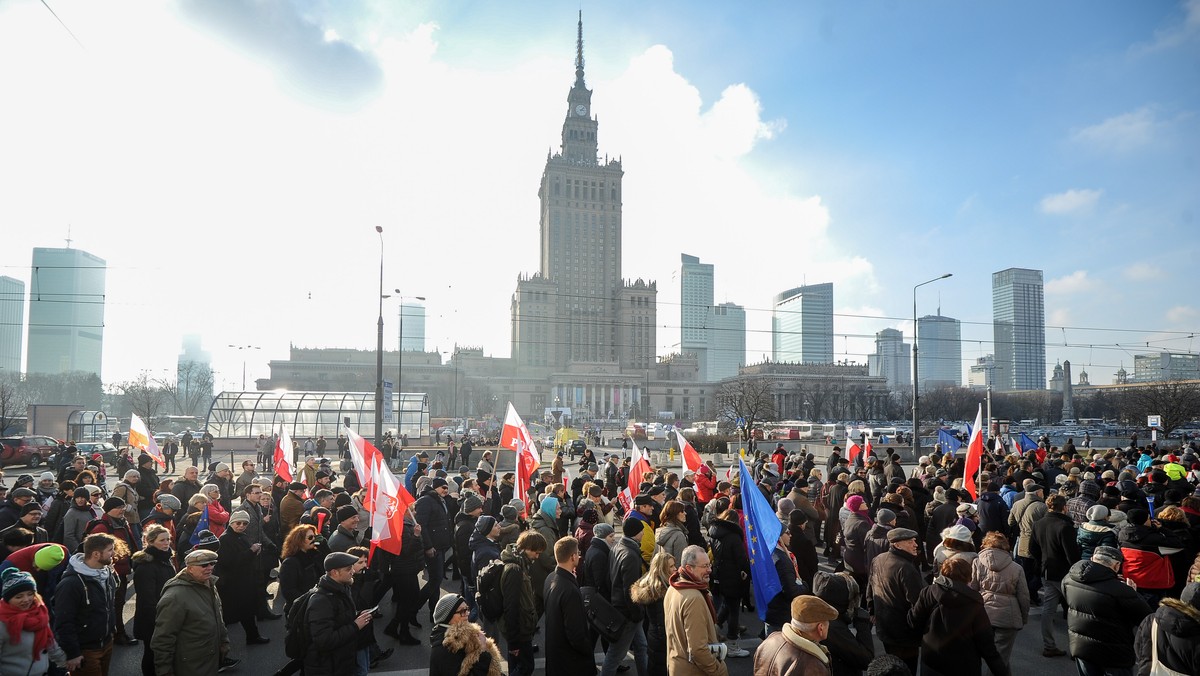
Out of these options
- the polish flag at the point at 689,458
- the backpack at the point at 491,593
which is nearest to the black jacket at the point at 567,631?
the backpack at the point at 491,593

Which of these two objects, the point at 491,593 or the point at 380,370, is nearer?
the point at 491,593

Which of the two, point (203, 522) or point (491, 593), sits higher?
point (203, 522)

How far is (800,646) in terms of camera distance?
12.4 feet

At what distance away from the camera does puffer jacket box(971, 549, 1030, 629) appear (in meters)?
6.22

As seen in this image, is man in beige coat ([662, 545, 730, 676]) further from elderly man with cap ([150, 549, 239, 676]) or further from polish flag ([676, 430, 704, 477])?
polish flag ([676, 430, 704, 477])

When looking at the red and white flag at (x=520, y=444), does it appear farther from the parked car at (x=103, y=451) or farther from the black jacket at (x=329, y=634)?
the parked car at (x=103, y=451)

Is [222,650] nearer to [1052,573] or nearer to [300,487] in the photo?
[300,487]

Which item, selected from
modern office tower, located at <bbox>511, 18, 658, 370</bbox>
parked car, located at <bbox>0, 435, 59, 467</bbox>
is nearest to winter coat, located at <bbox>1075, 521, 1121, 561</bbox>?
parked car, located at <bbox>0, 435, 59, 467</bbox>

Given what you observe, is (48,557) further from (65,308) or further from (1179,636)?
(65,308)

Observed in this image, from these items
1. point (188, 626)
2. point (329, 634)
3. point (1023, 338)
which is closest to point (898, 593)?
point (329, 634)

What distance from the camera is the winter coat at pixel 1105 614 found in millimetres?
5562

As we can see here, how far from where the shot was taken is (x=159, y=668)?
5289 mm

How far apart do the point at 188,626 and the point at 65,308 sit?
84.3 metres

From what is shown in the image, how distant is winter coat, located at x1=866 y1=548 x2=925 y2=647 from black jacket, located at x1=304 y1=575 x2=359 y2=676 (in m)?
4.42
